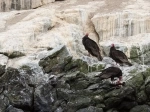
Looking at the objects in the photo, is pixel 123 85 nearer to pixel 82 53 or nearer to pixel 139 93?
pixel 139 93

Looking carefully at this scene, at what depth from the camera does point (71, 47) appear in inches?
1011

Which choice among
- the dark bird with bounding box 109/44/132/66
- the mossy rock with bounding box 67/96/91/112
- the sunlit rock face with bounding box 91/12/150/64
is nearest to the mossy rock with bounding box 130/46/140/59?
the sunlit rock face with bounding box 91/12/150/64

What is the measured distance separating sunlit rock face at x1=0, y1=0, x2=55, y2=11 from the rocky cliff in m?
0.02

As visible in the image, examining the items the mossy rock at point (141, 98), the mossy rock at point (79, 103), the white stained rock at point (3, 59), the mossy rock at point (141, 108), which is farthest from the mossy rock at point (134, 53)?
the white stained rock at point (3, 59)

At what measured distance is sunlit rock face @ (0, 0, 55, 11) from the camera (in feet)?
101

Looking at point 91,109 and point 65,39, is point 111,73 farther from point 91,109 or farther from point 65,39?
point 65,39

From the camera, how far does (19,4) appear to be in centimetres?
3111

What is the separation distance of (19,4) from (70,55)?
8.14 m

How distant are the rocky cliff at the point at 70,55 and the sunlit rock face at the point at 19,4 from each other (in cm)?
2

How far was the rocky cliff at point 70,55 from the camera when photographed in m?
21.5

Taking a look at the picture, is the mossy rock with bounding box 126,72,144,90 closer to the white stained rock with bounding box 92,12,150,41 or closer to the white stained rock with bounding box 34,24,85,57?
the white stained rock with bounding box 34,24,85,57

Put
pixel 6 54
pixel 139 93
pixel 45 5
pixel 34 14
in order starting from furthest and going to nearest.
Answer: pixel 45 5 < pixel 34 14 < pixel 6 54 < pixel 139 93

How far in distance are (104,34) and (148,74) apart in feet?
17.8

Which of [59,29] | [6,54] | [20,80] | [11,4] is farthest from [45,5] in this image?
[20,80]
